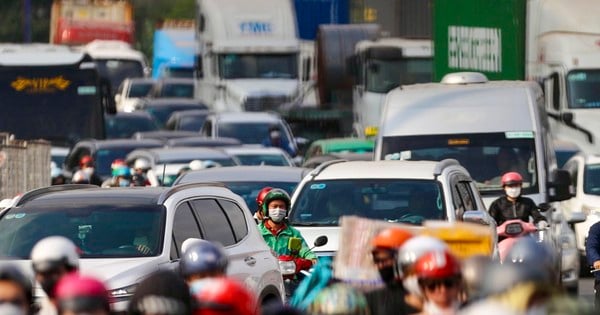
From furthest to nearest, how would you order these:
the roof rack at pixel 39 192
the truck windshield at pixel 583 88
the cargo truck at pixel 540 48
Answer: the truck windshield at pixel 583 88 < the cargo truck at pixel 540 48 < the roof rack at pixel 39 192

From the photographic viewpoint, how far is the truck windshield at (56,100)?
3422 cm

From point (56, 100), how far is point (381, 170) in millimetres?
18577

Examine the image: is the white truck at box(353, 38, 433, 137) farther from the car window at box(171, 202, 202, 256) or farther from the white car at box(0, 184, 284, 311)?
the car window at box(171, 202, 202, 256)

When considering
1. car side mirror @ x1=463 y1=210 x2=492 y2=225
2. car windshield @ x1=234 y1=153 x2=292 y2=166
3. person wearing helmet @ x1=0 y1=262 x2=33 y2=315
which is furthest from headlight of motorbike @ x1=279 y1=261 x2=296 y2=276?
car windshield @ x1=234 y1=153 x2=292 y2=166

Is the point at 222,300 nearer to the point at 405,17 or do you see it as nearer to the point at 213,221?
the point at 213,221

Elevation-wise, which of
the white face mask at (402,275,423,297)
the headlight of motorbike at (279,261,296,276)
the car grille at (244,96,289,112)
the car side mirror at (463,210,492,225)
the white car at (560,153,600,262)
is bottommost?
the car grille at (244,96,289,112)

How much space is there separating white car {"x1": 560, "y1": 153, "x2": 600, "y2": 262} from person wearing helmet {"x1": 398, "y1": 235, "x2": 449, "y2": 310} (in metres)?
16.7

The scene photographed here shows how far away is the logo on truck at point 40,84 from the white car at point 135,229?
20.5 m

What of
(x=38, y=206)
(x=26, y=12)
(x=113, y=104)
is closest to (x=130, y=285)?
(x=38, y=206)

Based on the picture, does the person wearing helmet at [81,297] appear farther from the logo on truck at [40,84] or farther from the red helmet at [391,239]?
the logo on truck at [40,84]

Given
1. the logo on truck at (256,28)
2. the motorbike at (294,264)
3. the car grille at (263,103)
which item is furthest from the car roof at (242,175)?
the car grille at (263,103)

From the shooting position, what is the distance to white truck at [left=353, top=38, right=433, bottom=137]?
39844 mm

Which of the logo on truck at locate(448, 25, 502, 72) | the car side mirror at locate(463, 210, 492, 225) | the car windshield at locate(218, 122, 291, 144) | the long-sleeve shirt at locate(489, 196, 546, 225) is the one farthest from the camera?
the car windshield at locate(218, 122, 291, 144)

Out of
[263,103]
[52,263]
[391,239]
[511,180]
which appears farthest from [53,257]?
[263,103]
